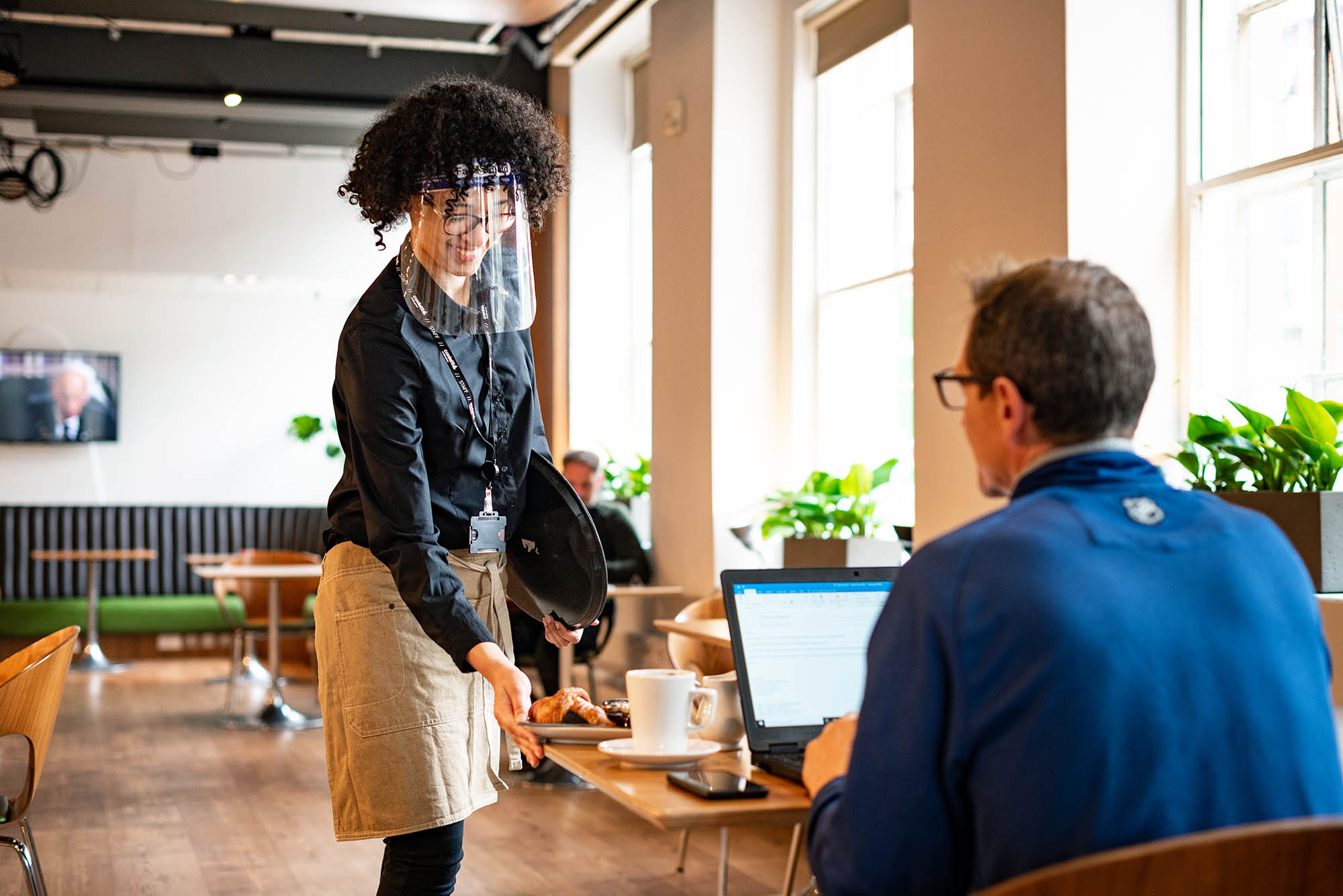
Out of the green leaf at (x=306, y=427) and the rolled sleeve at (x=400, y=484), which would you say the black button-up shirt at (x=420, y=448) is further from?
A: the green leaf at (x=306, y=427)

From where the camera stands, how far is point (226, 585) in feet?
29.3

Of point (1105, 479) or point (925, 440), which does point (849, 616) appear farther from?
point (925, 440)

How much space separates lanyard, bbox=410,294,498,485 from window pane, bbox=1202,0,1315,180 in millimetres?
2557

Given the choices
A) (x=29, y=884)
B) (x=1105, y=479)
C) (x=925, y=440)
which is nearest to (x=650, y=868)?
(x=925, y=440)

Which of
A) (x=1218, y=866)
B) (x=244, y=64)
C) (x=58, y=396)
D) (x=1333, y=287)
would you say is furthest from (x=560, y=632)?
(x=58, y=396)

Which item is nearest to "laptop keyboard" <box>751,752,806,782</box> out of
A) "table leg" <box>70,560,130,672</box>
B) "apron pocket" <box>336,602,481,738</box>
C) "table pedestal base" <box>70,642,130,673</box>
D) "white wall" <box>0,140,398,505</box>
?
"apron pocket" <box>336,602,481,738</box>

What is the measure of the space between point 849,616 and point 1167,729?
86 cm

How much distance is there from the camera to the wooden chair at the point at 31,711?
246 cm

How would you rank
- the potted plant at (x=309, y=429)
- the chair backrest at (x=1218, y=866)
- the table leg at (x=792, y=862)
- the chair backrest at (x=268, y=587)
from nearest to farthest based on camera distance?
the chair backrest at (x=1218, y=866)
the table leg at (x=792, y=862)
the chair backrest at (x=268, y=587)
the potted plant at (x=309, y=429)

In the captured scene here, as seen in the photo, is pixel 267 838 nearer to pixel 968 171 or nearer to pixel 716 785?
pixel 968 171

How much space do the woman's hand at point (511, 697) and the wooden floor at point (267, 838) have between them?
1.93m

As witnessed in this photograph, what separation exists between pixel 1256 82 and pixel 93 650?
8077mm

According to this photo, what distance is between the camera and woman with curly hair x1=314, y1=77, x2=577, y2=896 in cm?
171

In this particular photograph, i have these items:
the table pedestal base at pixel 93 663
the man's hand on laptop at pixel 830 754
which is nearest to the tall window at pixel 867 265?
the man's hand on laptop at pixel 830 754
